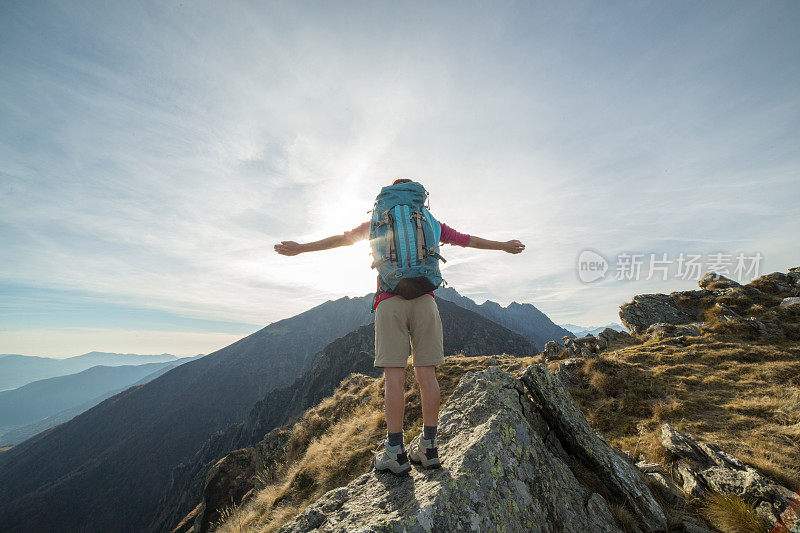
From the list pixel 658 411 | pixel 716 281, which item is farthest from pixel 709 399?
pixel 716 281

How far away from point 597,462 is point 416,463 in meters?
3.20

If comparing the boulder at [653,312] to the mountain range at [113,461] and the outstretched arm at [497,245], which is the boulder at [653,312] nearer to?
the outstretched arm at [497,245]

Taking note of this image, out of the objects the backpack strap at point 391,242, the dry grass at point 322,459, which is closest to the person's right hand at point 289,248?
the backpack strap at point 391,242

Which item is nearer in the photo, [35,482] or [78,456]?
[35,482]

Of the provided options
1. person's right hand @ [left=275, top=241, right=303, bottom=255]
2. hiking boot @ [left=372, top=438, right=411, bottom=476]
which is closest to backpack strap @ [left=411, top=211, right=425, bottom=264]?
person's right hand @ [left=275, top=241, right=303, bottom=255]

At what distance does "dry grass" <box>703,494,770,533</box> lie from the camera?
436 cm

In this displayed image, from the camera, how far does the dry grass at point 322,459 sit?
7453mm

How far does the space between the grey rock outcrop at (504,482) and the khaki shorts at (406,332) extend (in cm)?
143

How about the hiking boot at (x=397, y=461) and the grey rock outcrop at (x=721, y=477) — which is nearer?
the hiking boot at (x=397, y=461)

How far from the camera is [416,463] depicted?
4312 mm

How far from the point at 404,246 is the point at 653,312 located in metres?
25.1

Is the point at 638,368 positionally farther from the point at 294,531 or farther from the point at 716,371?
the point at 294,531

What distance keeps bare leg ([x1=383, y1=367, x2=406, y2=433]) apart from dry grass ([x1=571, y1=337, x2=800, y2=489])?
252 inches

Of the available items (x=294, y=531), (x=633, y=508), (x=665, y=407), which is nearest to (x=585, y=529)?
(x=633, y=508)
